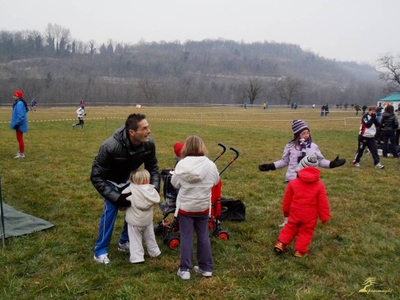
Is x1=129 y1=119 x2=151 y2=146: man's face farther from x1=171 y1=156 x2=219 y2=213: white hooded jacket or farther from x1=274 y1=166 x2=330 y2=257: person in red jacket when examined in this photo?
x1=274 y1=166 x2=330 y2=257: person in red jacket

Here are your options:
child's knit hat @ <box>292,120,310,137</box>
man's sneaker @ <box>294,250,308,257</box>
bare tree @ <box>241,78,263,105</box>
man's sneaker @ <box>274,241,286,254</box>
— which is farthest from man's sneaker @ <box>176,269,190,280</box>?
bare tree @ <box>241,78,263,105</box>

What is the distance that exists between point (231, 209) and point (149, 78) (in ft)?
412

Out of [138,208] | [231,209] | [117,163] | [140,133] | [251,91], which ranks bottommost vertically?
[231,209]

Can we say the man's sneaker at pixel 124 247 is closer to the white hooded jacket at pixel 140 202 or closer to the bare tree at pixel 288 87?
the white hooded jacket at pixel 140 202

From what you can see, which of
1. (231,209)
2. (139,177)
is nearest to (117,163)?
(139,177)

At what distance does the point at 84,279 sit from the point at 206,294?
52.7 inches

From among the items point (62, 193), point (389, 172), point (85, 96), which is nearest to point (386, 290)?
point (62, 193)

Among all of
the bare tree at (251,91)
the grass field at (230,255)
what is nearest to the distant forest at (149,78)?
the bare tree at (251,91)

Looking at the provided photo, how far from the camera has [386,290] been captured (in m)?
3.57

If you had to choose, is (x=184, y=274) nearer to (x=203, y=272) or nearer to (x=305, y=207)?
(x=203, y=272)

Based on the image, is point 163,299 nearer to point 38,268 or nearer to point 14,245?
point 38,268

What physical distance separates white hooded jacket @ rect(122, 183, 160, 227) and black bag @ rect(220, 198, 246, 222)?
6.02ft

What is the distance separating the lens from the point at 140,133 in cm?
374

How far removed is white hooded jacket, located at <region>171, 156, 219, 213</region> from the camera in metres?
3.62
